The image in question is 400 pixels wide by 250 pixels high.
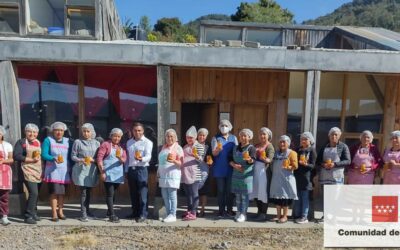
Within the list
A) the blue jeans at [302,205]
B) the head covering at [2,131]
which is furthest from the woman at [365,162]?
the head covering at [2,131]

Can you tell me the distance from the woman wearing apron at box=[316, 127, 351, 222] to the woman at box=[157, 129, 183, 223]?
2.38 m

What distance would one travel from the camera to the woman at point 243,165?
21.4 ft

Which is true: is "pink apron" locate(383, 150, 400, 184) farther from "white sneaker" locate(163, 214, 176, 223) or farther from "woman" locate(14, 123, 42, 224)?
"woman" locate(14, 123, 42, 224)

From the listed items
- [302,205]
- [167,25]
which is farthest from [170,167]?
[167,25]

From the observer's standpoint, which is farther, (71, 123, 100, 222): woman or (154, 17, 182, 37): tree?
(154, 17, 182, 37): tree

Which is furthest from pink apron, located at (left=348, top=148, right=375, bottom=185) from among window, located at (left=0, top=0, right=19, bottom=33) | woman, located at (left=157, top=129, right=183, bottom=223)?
window, located at (left=0, top=0, right=19, bottom=33)

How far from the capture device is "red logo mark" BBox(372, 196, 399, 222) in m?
6.07

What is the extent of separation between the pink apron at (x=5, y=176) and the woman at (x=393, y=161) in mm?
6148

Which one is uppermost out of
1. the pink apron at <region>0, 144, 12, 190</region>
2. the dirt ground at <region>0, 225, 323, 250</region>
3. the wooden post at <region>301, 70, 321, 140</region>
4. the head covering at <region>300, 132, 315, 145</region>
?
the wooden post at <region>301, 70, 321, 140</region>

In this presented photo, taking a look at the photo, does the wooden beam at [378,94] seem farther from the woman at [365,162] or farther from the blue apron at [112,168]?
the blue apron at [112,168]

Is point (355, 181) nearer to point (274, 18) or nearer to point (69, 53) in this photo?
point (69, 53)

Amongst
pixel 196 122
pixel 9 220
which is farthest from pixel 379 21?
pixel 9 220

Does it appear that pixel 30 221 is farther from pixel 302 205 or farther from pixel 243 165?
→ pixel 302 205

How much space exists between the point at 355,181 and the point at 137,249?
369cm
